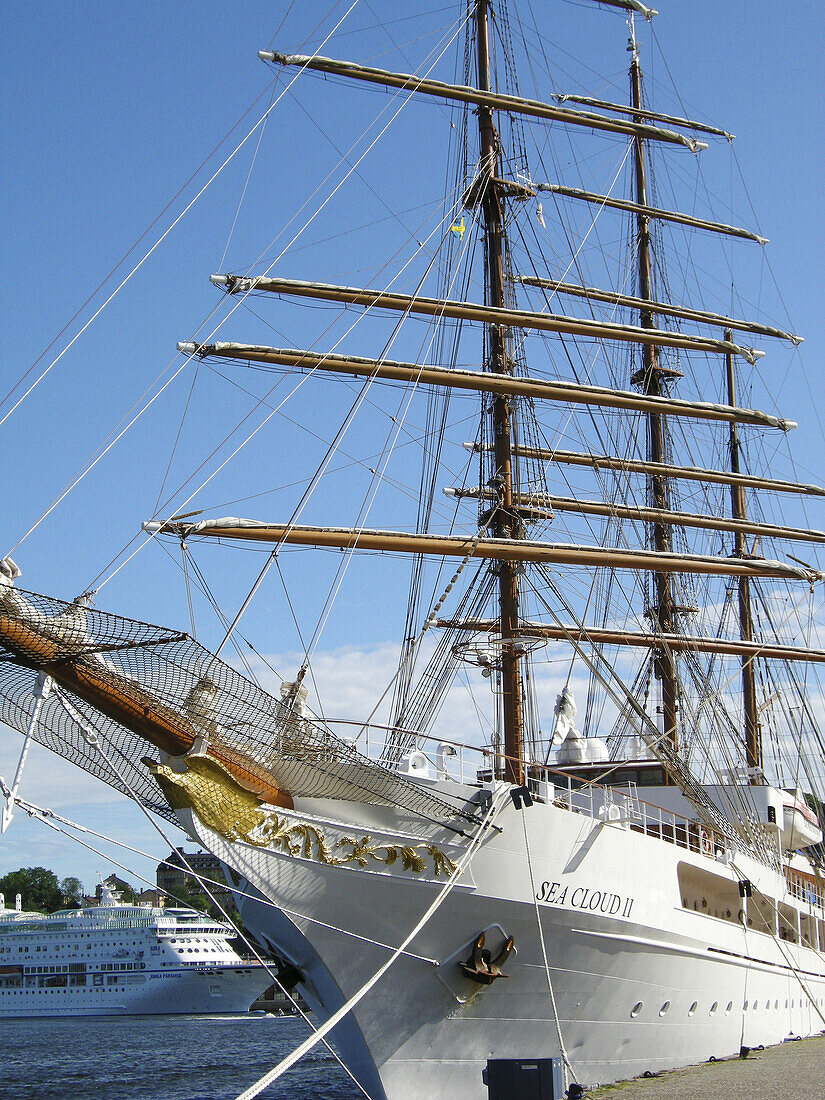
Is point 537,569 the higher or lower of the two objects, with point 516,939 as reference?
higher

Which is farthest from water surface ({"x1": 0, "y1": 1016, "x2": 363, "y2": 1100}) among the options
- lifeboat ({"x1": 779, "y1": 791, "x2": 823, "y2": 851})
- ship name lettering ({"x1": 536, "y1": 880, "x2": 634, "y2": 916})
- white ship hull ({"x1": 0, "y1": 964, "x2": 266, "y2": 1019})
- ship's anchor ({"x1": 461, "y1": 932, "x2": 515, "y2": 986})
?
lifeboat ({"x1": 779, "y1": 791, "x2": 823, "y2": 851})

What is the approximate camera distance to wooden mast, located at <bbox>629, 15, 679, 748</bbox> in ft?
117

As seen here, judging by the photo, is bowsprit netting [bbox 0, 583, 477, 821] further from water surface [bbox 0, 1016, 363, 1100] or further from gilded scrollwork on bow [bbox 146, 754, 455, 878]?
water surface [bbox 0, 1016, 363, 1100]

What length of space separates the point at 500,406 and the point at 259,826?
11.8 metres

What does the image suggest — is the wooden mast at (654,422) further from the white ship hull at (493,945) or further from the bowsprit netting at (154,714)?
the bowsprit netting at (154,714)

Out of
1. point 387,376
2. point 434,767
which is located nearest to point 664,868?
point 434,767

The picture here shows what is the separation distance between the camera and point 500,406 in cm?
2430

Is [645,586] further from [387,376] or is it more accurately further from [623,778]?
[387,376]

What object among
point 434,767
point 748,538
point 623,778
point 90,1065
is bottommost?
point 90,1065

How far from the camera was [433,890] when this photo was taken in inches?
621

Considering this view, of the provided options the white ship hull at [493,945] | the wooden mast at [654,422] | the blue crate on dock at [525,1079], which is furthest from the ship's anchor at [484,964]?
the wooden mast at [654,422]

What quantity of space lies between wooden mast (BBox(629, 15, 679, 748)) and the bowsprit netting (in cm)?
2019

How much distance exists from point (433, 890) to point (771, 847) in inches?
525

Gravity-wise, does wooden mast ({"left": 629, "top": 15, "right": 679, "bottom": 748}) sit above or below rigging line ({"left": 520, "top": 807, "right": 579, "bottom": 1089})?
above
